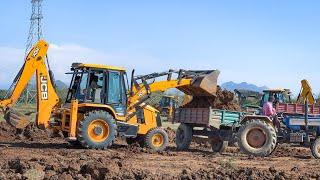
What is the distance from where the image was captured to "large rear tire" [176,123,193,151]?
57.6ft

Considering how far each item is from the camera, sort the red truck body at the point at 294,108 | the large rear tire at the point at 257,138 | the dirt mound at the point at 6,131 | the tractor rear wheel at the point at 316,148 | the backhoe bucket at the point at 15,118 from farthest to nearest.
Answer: the red truck body at the point at 294,108 < the dirt mound at the point at 6,131 < the tractor rear wheel at the point at 316,148 < the backhoe bucket at the point at 15,118 < the large rear tire at the point at 257,138

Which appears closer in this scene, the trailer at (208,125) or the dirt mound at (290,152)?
the trailer at (208,125)

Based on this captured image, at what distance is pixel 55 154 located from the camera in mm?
14234

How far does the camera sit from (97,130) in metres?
15.7

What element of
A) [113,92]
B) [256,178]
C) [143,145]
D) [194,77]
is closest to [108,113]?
[113,92]

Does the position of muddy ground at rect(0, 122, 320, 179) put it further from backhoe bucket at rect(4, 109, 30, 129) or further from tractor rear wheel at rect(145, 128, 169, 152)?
backhoe bucket at rect(4, 109, 30, 129)

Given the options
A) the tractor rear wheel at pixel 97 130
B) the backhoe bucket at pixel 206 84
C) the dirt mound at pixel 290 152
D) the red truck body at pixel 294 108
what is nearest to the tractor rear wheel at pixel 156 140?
the tractor rear wheel at pixel 97 130

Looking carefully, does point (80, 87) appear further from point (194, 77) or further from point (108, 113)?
point (194, 77)

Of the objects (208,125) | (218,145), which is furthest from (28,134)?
(208,125)

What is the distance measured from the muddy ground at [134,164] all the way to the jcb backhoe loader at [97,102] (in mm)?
646

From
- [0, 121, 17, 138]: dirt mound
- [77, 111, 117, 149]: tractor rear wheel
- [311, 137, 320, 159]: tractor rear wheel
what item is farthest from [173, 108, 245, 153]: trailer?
[0, 121, 17, 138]: dirt mound

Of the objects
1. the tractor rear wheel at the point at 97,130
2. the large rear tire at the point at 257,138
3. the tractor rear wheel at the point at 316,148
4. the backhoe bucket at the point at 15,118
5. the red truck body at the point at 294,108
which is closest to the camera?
the tractor rear wheel at the point at 97,130

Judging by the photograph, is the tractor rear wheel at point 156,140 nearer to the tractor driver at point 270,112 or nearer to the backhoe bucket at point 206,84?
the backhoe bucket at point 206,84

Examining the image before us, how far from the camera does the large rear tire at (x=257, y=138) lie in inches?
622
